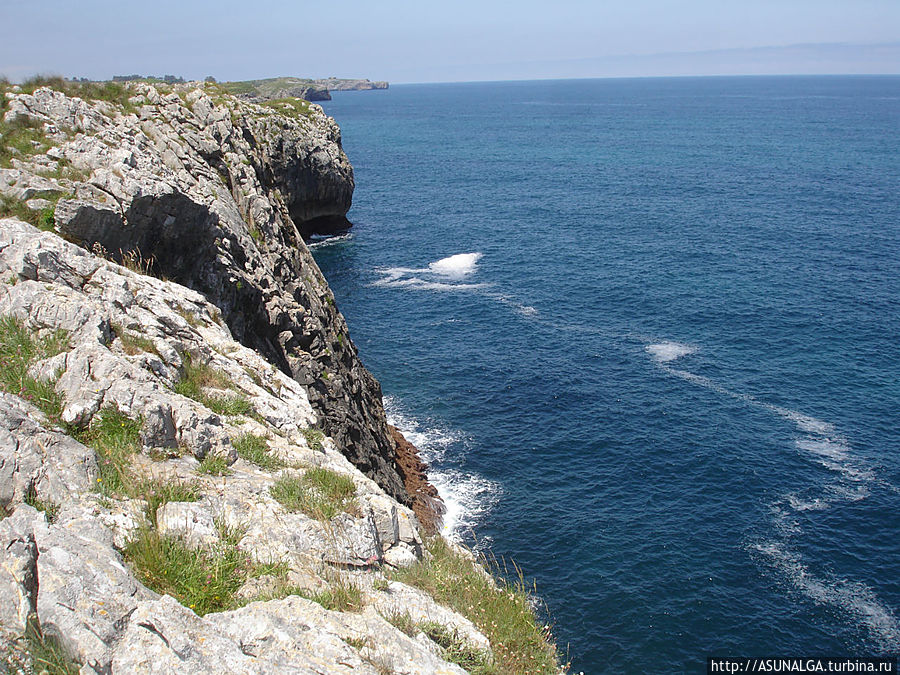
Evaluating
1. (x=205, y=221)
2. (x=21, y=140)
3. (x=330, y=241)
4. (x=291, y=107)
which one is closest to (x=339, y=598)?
(x=205, y=221)

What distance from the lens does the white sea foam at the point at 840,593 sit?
3406 centimetres

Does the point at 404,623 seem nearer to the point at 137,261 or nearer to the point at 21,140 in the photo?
the point at 137,261

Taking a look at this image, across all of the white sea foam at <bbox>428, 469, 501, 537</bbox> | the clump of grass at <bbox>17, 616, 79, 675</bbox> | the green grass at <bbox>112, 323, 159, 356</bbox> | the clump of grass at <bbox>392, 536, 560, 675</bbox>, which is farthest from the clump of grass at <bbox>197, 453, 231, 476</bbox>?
the white sea foam at <bbox>428, 469, 501, 537</bbox>

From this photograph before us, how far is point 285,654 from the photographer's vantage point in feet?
30.2

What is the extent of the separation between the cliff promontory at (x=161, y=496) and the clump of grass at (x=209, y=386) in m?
0.07

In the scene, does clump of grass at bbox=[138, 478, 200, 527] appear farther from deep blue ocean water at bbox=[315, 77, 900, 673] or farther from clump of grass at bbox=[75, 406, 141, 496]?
deep blue ocean water at bbox=[315, 77, 900, 673]

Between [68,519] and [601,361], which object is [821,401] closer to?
[601,361]

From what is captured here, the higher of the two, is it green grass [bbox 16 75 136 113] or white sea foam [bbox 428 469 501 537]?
green grass [bbox 16 75 136 113]

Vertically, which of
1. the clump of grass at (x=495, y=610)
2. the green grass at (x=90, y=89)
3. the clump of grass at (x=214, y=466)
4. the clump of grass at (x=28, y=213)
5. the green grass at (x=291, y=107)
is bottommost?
the clump of grass at (x=495, y=610)

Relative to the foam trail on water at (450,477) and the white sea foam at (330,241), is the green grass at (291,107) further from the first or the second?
the foam trail on water at (450,477)

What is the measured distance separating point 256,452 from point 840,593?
120 ft

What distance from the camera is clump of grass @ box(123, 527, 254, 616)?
10203 mm

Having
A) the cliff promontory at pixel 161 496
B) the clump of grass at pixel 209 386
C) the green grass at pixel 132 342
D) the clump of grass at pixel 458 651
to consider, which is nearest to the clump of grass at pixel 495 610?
the cliff promontory at pixel 161 496

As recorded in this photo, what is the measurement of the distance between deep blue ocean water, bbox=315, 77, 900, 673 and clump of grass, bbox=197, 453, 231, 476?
26.5 meters
